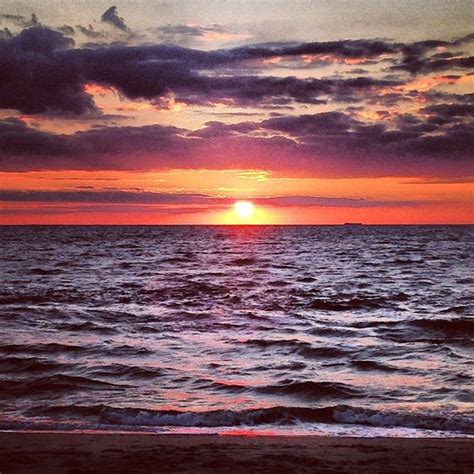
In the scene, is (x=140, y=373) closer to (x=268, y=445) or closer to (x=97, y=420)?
(x=97, y=420)

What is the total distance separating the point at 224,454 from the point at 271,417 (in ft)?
9.25

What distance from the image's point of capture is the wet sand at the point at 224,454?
7.52 m

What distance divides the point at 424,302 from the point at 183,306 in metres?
9.97

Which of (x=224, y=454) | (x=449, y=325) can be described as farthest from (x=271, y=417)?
(x=449, y=325)

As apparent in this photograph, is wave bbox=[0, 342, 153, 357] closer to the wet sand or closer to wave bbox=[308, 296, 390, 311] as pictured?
the wet sand

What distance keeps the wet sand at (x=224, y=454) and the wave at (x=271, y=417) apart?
4.46 feet

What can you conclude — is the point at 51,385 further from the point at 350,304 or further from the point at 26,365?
the point at 350,304

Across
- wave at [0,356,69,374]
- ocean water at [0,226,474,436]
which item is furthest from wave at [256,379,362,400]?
wave at [0,356,69,374]

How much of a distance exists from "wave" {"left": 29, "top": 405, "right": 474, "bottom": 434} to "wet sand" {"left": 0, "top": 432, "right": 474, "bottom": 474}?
1.36 metres

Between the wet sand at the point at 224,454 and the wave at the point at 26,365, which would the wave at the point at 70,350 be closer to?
the wave at the point at 26,365

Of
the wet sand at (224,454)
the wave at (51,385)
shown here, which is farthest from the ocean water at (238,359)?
the wet sand at (224,454)

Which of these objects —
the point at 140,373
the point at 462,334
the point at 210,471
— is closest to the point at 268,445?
the point at 210,471

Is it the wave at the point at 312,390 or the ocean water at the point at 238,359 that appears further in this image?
the wave at the point at 312,390

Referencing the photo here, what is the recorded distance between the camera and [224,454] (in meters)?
8.07
